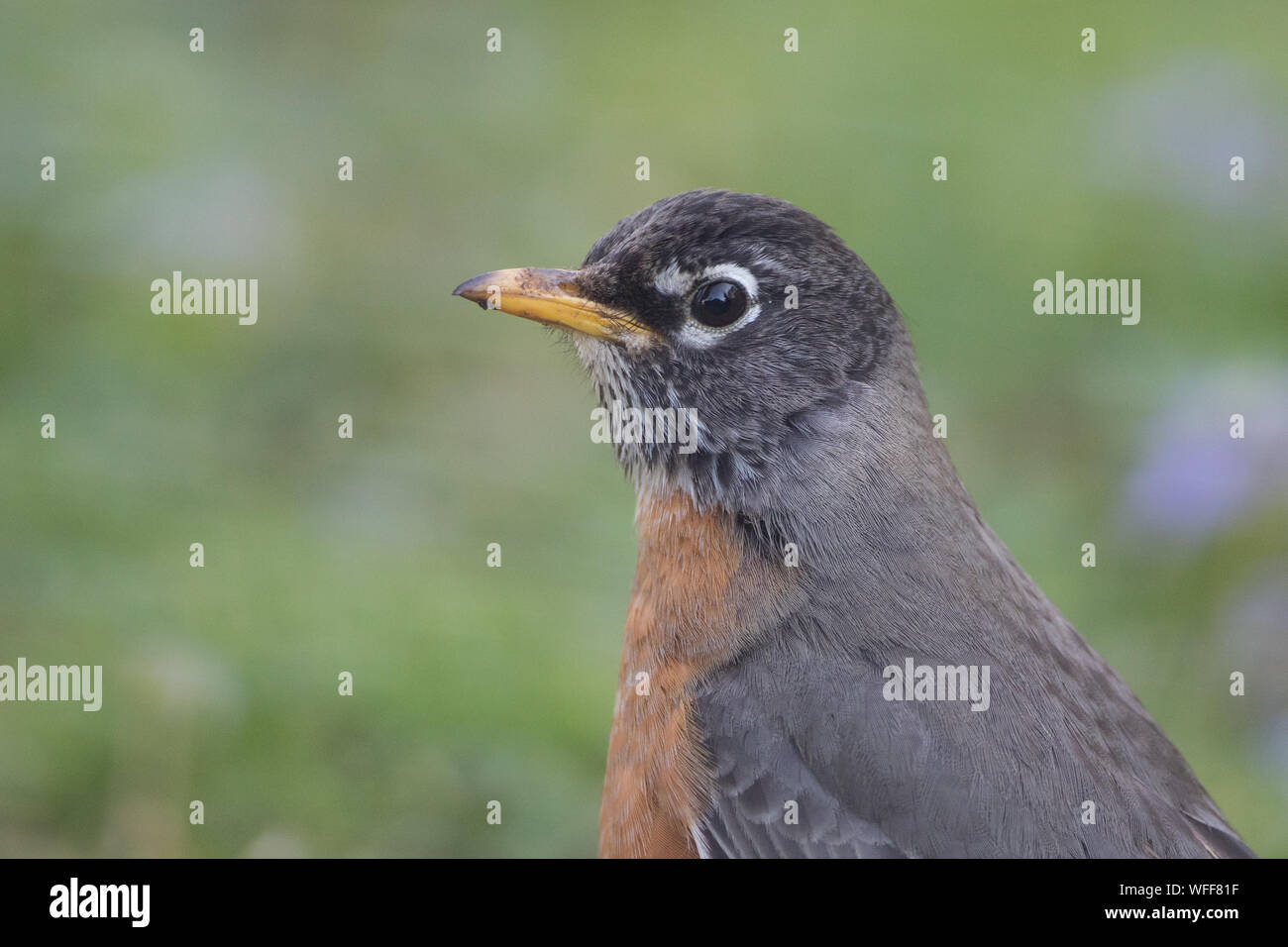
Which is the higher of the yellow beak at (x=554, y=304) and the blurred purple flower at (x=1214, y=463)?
the yellow beak at (x=554, y=304)

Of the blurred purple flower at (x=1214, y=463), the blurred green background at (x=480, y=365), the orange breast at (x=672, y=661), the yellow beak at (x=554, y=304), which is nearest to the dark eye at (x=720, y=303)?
the yellow beak at (x=554, y=304)

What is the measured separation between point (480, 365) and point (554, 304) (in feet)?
13.3

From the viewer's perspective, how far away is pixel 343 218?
370 inches

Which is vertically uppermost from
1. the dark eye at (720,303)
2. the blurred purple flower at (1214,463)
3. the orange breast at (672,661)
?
the dark eye at (720,303)

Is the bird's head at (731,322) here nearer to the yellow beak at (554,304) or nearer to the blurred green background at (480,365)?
the yellow beak at (554,304)

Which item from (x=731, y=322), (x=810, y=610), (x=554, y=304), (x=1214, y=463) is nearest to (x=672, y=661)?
(x=810, y=610)

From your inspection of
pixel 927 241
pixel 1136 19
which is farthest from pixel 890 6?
pixel 927 241

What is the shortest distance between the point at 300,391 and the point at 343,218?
1.79 meters

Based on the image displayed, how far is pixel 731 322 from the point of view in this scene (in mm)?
4715

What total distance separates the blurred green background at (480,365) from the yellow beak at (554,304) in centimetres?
177

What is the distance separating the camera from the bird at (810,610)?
408 centimetres

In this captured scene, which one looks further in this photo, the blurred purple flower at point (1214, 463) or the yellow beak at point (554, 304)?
the blurred purple flower at point (1214, 463)
